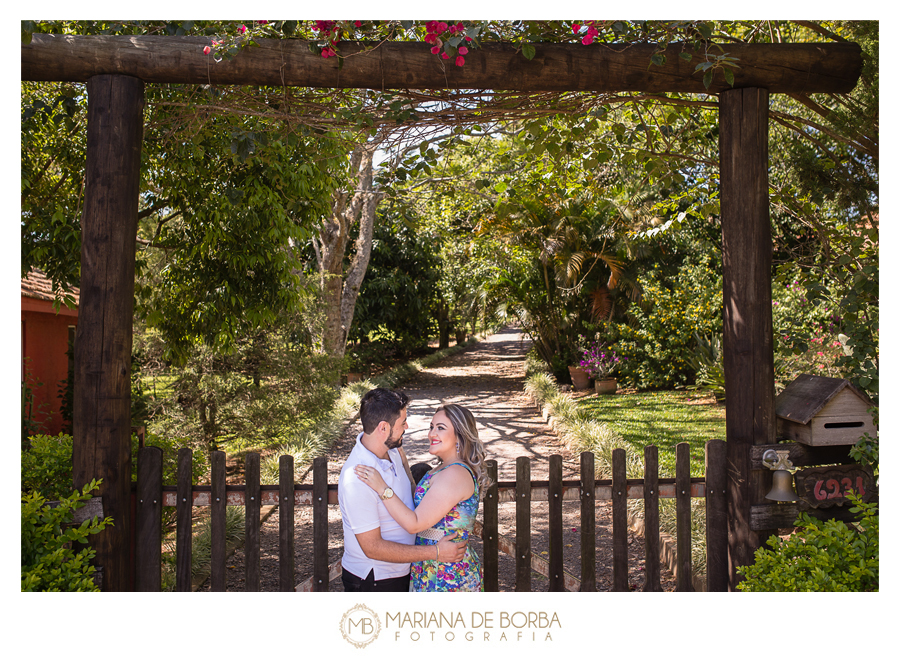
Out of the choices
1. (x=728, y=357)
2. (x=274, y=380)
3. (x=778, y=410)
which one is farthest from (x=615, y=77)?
(x=274, y=380)

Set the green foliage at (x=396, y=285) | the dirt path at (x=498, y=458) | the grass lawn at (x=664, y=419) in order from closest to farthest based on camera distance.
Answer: the dirt path at (x=498, y=458)
the grass lawn at (x=664, y=419)
the green foliage at (x=396, y=285)

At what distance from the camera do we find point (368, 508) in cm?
237

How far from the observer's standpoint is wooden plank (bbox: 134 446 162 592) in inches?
126

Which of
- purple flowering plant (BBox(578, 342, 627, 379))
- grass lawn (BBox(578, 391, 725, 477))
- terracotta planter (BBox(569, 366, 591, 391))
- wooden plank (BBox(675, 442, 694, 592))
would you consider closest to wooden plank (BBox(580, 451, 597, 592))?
wooden plank (BBox(675, 442, 694, 592))

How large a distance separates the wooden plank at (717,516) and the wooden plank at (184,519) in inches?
116

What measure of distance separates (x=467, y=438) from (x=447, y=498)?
261 millimetres

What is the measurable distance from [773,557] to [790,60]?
261 centimetres

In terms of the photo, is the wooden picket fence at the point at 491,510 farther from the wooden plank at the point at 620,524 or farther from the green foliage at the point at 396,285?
the green foliage at the point at 396,285

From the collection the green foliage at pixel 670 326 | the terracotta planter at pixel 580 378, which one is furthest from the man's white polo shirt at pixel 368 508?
the terracotta planter at pixel 580 378

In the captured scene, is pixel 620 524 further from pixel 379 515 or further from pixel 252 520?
pixel 252 520

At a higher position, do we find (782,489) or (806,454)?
(806,454)

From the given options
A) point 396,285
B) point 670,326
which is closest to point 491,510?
point 670,326

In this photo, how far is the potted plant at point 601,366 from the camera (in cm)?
1322

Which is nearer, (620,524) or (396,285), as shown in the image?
(620,524)
